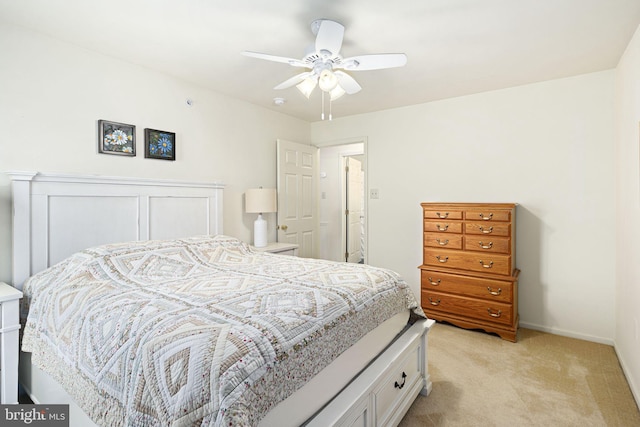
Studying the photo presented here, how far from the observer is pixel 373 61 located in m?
2.07

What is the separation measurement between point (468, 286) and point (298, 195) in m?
2.34

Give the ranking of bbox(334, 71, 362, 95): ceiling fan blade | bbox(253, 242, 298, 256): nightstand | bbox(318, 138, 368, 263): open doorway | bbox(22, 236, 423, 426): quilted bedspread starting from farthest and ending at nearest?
bbox(318, 138, 368, 263): open doorway
bbox(253, 242, 298, 256): nightstand
bbox(334, 71, 362, 95): ceiling fan blade
bbox(22, 236, 423, 426): quilted bedspread

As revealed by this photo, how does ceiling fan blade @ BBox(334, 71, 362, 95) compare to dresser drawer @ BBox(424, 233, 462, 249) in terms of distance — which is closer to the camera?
ceiling fan blade @ BBox(334, 71, 362, 95)

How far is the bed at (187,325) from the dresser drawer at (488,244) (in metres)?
1.29

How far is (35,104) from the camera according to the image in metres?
2.29

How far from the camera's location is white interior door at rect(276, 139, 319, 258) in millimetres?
4234

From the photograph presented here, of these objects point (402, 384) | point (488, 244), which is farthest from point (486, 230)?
point (402, 384)

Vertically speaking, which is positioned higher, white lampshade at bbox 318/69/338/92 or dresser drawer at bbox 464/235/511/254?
white lampshade at bbox 318/69/338/92

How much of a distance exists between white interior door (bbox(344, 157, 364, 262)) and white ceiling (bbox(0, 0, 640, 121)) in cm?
301

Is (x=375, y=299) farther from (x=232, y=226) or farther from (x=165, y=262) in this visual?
(x=232, y=226)

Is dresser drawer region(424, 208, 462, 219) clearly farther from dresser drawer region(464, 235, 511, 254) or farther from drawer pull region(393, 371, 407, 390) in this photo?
drawer pull region(393, 371, 407, 390)

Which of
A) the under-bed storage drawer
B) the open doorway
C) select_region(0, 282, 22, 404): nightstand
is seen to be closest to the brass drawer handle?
the under-bed storage drawer

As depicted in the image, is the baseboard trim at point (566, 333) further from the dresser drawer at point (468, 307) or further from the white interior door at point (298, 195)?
the white interior door at point (298, 195)

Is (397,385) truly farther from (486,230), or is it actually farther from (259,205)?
(259,205)
